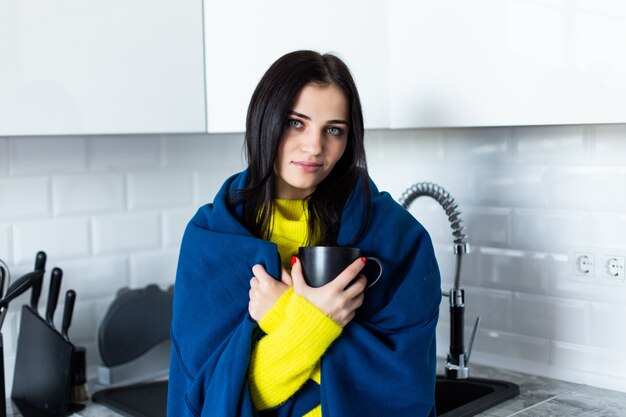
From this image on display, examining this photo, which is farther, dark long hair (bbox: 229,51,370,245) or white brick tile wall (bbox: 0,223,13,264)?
white brick tile wall (bbox: 0,223,13,264)

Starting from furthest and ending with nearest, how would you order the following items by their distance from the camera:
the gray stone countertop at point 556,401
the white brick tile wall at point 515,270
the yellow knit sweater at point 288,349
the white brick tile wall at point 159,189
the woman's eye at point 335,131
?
the white brick tile wall at point 159,189 → the white brick tile wall at point 515,270 → the gray stone countertop at point 556,401 → the woman's eye at point 335,131 → the yellow knit sweater at point 288,349

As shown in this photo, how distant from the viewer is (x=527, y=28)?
55.6 inches

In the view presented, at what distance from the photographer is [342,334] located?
123 centimetres

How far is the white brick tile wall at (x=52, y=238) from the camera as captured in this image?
1741 mm

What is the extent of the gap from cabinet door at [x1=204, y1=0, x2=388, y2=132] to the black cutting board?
571mm

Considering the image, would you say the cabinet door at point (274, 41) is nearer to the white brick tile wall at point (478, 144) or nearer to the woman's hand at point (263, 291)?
the white brick tile wall at point (478, 144)

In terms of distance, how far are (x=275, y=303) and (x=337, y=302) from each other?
0.09 m

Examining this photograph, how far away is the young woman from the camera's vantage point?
1.19 meters

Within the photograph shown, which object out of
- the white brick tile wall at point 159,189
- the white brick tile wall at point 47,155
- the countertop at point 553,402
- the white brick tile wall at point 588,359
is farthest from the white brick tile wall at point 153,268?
the white brick tile wall at point 588,359

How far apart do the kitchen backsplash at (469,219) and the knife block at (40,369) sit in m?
0.07

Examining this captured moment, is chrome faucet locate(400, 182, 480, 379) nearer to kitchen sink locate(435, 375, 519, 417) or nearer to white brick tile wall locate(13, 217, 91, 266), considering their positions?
kitchen sink locate(435, 375, 519, 417)

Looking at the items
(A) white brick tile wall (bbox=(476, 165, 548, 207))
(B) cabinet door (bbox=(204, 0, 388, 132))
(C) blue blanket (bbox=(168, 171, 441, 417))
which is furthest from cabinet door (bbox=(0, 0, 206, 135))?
(A) white brick tile wall (bbox=(476, 165, 548, 207))

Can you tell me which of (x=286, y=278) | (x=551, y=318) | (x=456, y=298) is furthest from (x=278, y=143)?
(x=551, y=318)

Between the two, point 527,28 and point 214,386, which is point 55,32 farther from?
point 527,28
